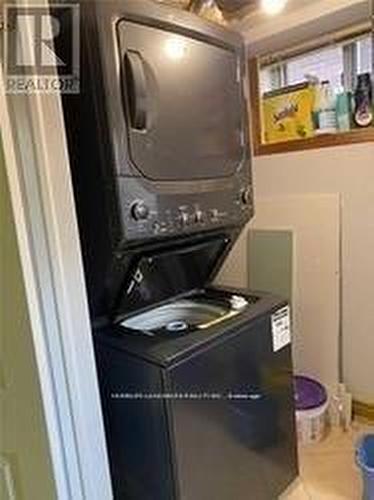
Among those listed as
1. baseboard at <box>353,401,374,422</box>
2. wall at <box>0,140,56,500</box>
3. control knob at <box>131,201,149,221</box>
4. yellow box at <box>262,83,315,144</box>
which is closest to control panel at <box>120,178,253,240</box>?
control knob at <box>131,201,149,221</box>

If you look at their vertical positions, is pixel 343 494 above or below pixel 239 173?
below

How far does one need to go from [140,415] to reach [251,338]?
49cm

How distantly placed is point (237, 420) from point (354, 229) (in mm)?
1326

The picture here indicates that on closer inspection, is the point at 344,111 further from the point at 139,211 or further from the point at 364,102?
the point at 139,211

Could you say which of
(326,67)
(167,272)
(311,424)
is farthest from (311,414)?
(326,67)

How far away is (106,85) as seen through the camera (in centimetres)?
127

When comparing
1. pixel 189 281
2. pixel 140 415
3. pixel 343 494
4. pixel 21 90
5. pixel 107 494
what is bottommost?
pixel 343 494

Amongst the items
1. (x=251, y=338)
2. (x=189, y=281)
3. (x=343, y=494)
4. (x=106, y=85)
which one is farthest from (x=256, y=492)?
(x=106, y=85)

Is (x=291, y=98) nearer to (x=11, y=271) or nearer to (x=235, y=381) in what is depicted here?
(x=235, y=381)

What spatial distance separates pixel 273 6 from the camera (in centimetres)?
224

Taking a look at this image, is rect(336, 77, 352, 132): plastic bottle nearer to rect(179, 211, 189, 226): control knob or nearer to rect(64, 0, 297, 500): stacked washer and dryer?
rect(64, 0, 297, 500): stacked washer and dryer

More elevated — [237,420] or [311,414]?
[237,420]

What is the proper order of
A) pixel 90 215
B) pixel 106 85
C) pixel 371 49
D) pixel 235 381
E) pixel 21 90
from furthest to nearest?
pixel 371 49 → pixel 235 381 → pixel 90 215 → pixel 106 85 → pixel 21 90

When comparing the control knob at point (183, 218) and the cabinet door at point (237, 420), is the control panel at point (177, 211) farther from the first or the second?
the cabinet door at point (237, 420)
